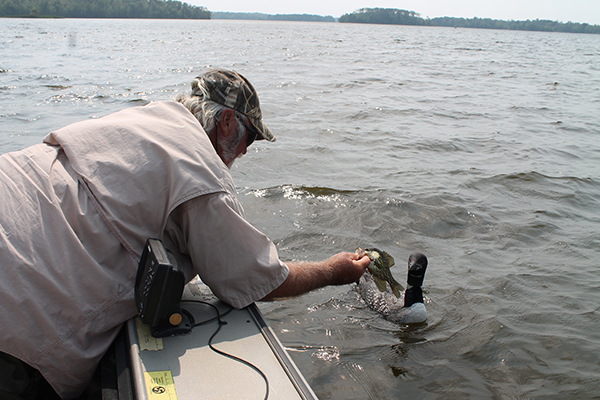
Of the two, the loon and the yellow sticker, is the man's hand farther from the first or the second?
the loon

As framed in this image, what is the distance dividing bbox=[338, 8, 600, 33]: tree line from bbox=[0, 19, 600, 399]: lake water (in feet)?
428

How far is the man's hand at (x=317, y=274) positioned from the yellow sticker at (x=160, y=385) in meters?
0.66

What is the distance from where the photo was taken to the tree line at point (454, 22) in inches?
4938

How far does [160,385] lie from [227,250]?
1.99 feet

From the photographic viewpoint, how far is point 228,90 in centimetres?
245

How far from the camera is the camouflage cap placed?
2.45 metres

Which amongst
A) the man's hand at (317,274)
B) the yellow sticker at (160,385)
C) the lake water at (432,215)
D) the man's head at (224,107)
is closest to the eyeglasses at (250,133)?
the man's head at (224,107)

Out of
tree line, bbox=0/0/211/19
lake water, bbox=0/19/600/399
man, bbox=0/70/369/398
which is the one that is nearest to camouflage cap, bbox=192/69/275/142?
man, bbox=0/70/369/398

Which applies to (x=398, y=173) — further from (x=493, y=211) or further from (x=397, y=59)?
(x=397, y=59)

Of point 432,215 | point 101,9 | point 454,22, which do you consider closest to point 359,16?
point 454,22

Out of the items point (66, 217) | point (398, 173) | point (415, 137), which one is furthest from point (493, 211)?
point (66, 217)

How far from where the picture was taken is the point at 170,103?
2.27 m

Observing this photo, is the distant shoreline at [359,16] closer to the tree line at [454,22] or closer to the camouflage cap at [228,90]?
the tree line at [454,22]

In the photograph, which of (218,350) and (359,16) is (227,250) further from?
(359,16)
